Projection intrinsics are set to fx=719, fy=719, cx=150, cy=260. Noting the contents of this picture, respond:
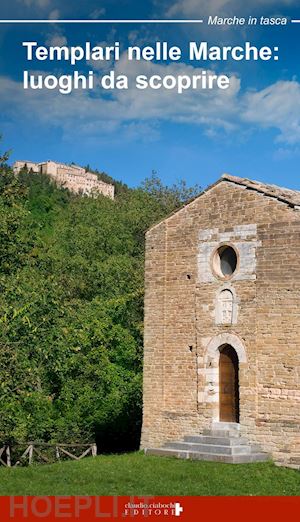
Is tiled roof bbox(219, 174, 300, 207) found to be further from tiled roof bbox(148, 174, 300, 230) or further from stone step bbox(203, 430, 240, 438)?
stone step bbox(203, 430, 240, 438)

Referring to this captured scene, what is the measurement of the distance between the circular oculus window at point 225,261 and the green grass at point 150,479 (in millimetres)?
4783

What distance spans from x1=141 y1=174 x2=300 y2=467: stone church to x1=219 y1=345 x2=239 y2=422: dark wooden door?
2 cm

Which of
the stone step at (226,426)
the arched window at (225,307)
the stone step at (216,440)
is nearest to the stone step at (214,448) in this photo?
the stone step at (216,440)

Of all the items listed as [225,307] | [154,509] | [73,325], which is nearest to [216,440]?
[225,307]

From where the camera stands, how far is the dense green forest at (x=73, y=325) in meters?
18.5

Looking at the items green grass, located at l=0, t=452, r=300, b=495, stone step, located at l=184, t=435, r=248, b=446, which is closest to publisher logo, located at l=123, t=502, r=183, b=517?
green grass, located at l=0, t=452, r=300, b=495

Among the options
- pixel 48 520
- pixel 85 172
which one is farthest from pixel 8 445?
pixel 85 172

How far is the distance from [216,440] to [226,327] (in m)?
2.73

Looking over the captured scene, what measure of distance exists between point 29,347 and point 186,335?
4018 mm

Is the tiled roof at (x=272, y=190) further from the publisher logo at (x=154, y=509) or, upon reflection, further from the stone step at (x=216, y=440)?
the publisher logo at (x=154, y=509)

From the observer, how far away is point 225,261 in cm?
1836

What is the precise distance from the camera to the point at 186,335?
1855 centimetres

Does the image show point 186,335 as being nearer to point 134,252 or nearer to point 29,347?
point 29,347

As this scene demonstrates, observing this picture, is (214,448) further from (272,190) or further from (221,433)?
(272,190)
